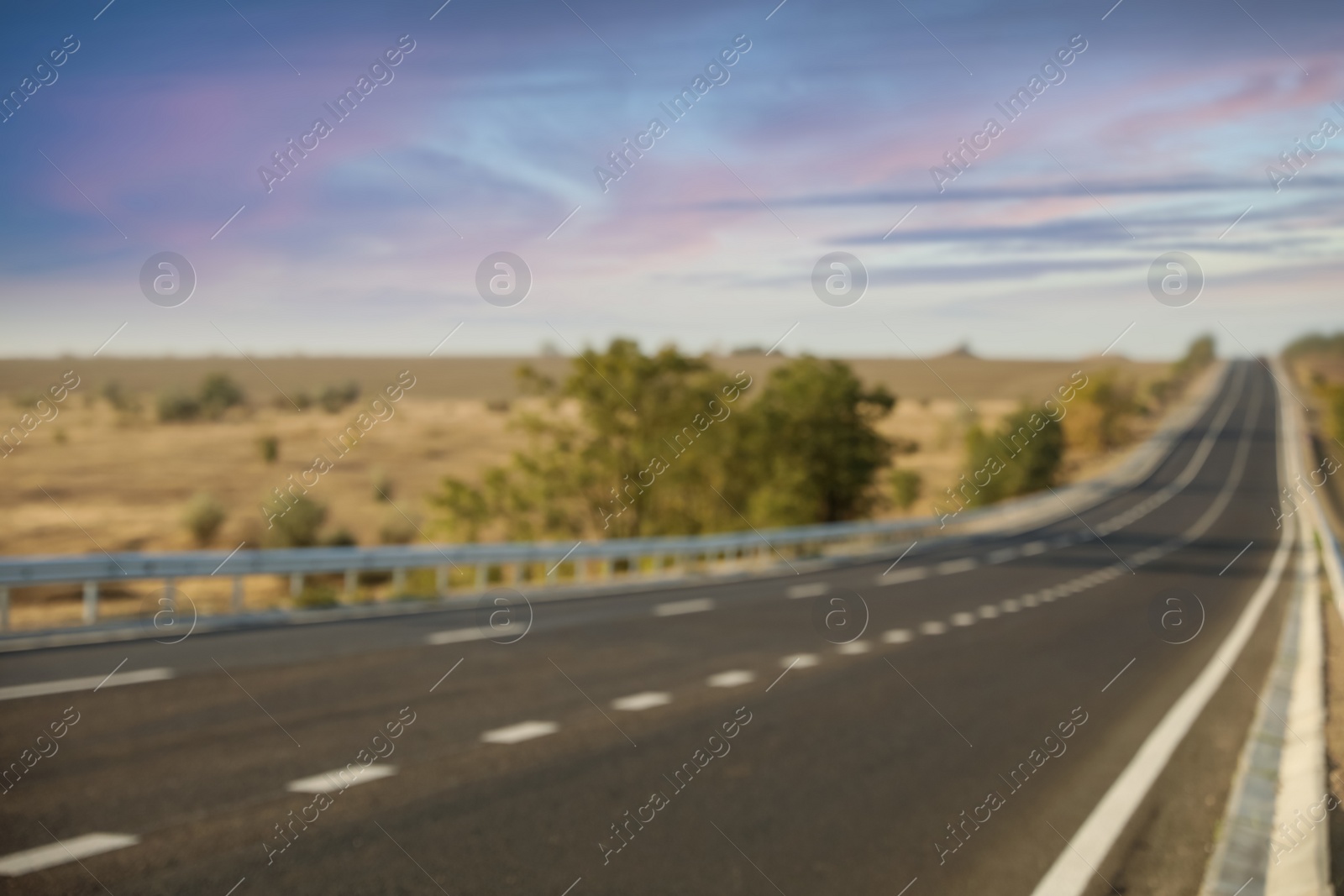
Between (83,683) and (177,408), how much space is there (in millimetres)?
73895

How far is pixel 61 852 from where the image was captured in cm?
532

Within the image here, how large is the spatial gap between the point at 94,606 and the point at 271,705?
5.67 meters

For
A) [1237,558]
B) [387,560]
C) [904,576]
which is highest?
[387,560]

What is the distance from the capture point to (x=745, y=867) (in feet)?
18.1

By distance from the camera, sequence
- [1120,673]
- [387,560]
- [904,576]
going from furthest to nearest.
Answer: [904,576], [387,560], [1120,673]

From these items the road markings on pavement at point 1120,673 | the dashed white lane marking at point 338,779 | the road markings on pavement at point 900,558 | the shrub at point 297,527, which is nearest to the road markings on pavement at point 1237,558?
the road markings on pavement at point 900,558

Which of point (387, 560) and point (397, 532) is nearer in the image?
point (387, 560)

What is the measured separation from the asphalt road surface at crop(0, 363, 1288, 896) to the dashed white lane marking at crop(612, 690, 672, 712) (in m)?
0.08

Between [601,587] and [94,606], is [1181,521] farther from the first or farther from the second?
[94,606]

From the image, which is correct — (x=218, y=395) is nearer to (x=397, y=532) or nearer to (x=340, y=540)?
(x=397, y=532)

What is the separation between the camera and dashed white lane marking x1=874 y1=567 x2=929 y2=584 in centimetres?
2422

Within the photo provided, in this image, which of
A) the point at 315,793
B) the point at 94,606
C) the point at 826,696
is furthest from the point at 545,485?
the point at 315,793

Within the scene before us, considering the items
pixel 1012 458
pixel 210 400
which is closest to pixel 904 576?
pixel 1012 458

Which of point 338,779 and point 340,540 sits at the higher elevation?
point 338,779
